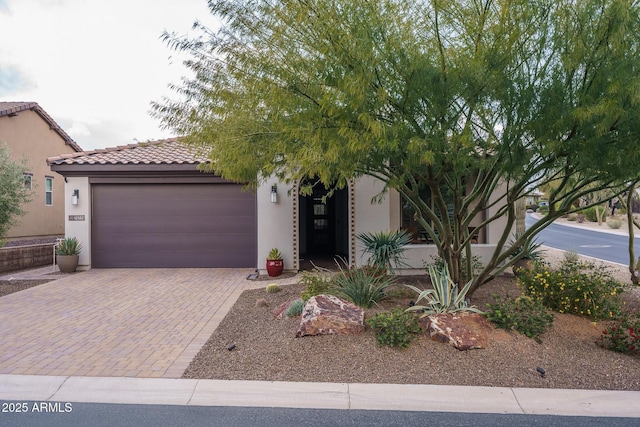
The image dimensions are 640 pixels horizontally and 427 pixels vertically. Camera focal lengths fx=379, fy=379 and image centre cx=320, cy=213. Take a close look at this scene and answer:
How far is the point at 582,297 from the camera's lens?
5.97m

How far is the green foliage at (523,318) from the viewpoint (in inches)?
203

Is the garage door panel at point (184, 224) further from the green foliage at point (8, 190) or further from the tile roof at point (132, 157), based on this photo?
the green foliage at point (8, 190)

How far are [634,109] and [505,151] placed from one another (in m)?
1.24

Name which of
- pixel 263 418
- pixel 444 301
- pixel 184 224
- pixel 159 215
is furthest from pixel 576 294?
pixel 159 215

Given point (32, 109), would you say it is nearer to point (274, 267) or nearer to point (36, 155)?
point (36, 155)

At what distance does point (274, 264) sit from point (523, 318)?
6.37m

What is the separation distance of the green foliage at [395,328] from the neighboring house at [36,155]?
1672cm

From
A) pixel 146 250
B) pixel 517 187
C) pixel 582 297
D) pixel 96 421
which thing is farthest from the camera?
pixel 146 250

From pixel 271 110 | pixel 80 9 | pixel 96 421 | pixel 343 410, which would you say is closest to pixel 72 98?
pixel 80 9

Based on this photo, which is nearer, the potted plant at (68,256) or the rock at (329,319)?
the rock at (329,319)

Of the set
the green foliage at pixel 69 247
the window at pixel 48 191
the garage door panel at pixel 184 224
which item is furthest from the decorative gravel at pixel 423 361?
the window at pixel 48 191

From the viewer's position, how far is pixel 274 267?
401 inches

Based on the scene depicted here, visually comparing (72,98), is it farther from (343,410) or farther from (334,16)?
(343,410)

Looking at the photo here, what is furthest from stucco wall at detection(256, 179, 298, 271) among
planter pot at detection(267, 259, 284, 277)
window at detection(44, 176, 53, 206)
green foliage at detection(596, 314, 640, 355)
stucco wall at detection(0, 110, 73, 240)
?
window at detection(44, 176, 53, 206)
